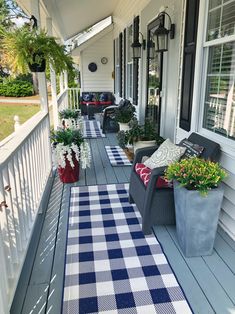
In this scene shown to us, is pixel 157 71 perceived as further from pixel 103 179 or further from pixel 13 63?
pixel 13 63

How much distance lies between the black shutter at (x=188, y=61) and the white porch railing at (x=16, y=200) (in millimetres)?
1784

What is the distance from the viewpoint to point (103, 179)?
3852 millimetres

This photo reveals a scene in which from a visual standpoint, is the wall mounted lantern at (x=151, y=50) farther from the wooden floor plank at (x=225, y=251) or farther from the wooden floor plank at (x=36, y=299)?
the wooden floor plank at (x=36, y=299)

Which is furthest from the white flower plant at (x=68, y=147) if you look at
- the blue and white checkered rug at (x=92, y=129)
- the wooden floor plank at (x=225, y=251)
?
the blue and white checkered rug at (x=92, y=129)

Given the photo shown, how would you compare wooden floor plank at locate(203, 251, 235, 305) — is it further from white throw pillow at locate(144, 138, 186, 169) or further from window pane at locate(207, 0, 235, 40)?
window pane at locate(207, 0, 235, 40)

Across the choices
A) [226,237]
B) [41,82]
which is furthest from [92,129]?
[226,237]

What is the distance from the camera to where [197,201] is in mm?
2002

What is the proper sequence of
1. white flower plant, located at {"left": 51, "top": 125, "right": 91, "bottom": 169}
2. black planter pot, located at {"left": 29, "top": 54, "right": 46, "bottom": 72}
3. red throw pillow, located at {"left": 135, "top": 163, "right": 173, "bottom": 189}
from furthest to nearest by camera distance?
white flower plant, located at {"left": 51, "top": 125, "right": 91, "bottom": 169}
black planter pot, located at {"left": 29, "top": 54, "right": 46, "bottom": 72}
red throw pillow, located at {"left": 135, "top": 163, "right": 173, "bottom": 189}

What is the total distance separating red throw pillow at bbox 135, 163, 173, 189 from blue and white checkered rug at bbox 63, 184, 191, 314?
1.48 ft

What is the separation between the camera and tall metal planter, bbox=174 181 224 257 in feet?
6.57

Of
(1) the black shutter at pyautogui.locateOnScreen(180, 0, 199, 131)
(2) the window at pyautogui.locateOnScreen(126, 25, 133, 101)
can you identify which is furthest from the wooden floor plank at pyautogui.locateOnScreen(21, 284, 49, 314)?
(2) the window at pyautogui.locateOnScreen(126, 25, 133, 101)

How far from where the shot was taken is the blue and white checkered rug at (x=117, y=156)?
4.52 metres

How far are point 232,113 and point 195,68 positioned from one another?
0.82m

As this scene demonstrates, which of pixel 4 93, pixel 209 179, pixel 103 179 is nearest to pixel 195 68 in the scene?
pixel 209 179
